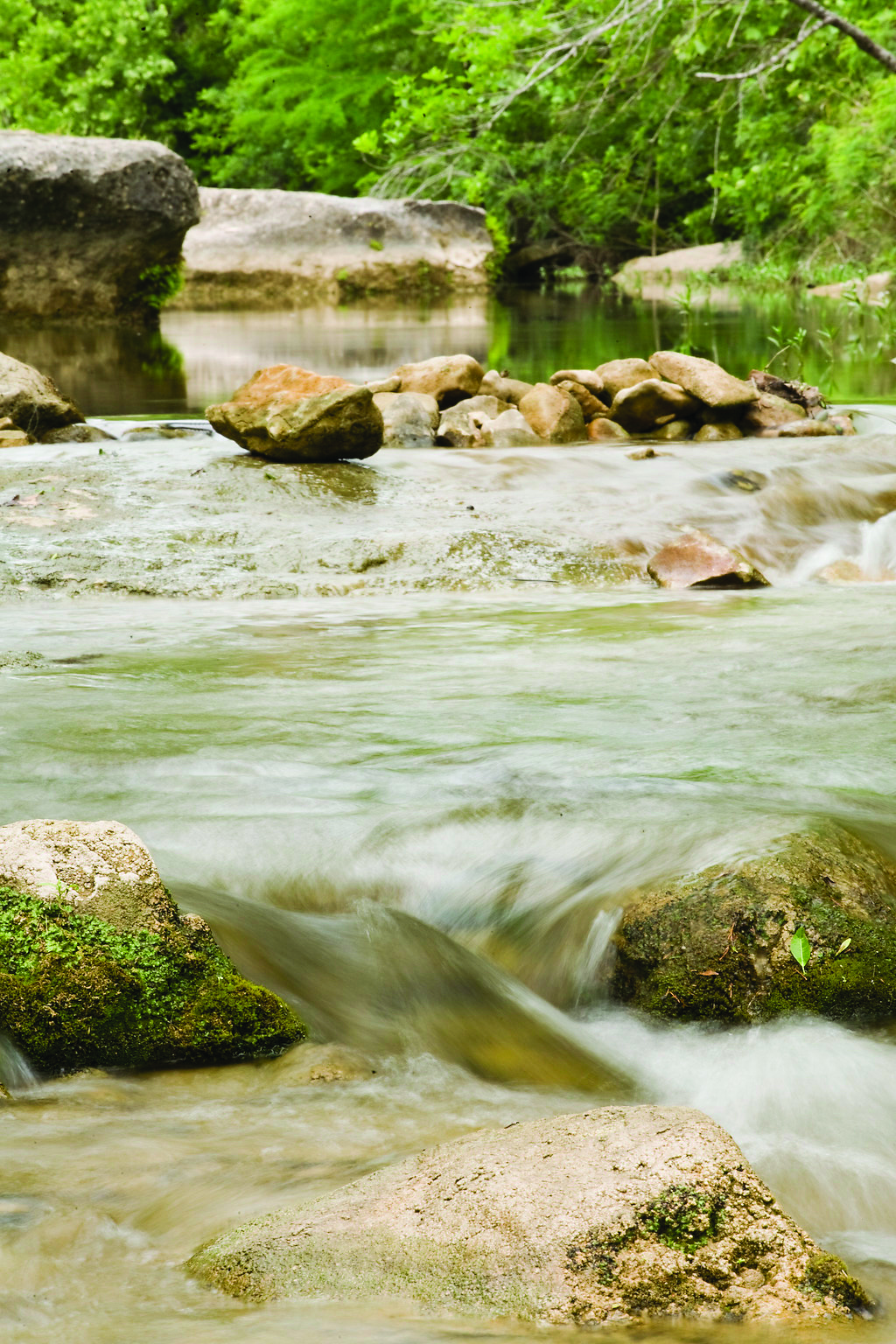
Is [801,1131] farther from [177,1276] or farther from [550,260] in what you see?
[550,260]

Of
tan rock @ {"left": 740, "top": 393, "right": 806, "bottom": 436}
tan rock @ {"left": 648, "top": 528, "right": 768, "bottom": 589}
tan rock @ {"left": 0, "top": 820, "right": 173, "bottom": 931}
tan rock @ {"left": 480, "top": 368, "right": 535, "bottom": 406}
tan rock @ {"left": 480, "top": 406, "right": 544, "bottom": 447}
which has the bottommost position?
tan rock @ {"left": 0, "top": 820, "right": 173, "bottom": 931}

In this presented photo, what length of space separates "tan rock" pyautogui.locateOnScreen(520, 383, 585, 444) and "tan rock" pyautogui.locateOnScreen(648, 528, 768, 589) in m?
2.32

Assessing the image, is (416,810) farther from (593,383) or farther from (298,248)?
(298,248)

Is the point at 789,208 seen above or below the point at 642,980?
above

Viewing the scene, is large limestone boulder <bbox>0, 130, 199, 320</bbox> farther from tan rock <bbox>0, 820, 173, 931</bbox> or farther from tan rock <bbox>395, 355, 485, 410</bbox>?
tan rock <bbox>0, 820, 173, 931</bbox>

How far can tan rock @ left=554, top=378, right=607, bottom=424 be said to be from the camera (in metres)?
7.82

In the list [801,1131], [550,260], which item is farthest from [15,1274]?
[550,260]

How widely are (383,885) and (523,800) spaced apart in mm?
421

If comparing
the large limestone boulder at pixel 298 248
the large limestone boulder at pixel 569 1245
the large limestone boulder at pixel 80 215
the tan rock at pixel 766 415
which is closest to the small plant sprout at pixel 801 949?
the large limestone boulder at pixel 569 1245

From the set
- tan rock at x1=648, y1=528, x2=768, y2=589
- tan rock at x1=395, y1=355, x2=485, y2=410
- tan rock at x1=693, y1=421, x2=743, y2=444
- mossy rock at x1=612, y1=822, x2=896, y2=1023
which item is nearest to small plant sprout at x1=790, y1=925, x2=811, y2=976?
mossy rock at x1=612, y1=822, x2=896, y2=1023

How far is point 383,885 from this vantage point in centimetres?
258

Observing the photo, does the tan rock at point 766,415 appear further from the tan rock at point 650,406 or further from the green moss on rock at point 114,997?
the green moss on rock at point 114,997

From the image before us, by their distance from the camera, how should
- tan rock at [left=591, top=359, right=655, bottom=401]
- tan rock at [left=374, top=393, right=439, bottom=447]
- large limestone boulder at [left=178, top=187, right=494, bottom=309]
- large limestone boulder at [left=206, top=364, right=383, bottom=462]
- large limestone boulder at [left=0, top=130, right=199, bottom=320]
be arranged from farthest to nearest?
large limestone boulder at [left=178, top=187, right=494, bottom=309], large limestone boulder at [left=0, top=130, right=199, bottom=320], tan rock at [left=591, top=359, right=655, bottom=401], tan rock at [left=374, top=393, right=439, bottom=447], large limestone boulder at [left=206, top=364, right=383, bottom=462]

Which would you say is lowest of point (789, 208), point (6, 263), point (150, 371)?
point (150, 371)
